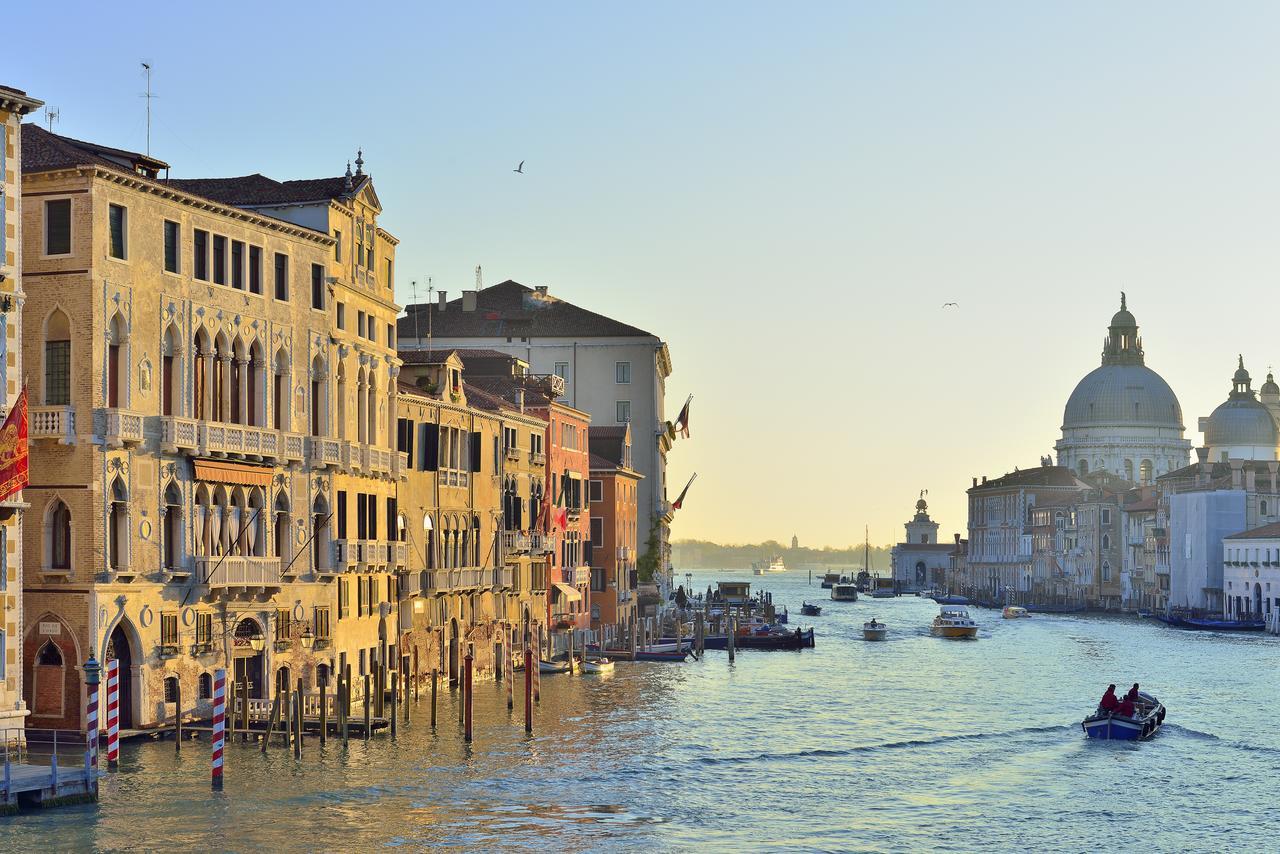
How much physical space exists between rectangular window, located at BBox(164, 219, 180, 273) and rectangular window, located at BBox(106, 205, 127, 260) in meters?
1.22

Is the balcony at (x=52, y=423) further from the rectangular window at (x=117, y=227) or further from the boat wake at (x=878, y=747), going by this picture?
the boat wake at (x=878, y=747)

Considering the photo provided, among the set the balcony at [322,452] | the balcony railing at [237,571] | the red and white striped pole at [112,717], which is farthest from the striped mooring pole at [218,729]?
the balcony at [322,452]

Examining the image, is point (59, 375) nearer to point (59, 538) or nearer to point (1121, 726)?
point (59, 538)

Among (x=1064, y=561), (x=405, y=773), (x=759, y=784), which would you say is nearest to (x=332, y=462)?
(x=405, y=773)

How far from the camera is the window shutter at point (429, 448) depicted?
4562 cm

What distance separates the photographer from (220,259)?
35.5 metres

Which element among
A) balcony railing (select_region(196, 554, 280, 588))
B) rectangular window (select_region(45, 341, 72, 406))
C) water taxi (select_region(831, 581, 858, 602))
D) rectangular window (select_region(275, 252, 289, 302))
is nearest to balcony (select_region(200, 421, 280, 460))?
balcony railing (select_region(196, 554, 280, 588))

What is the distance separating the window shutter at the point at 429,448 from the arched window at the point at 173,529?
38.8 ft

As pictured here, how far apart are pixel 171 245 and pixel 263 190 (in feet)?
19.3

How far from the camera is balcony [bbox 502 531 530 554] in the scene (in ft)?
173

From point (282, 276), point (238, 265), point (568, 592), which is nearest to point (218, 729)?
point (238, 265)

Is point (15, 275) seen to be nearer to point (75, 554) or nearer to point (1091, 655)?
point (75, 554)

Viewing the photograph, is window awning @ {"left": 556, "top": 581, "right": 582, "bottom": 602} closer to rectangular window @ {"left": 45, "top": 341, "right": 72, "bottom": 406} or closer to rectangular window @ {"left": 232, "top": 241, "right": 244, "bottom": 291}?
rectangular window @ {"left": 232, "top": 241, "right": 244, "bottom": 291}

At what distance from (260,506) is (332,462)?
2463 millimetres
